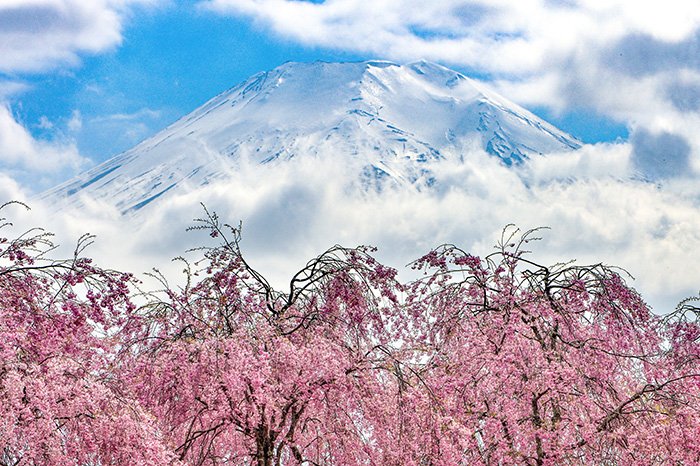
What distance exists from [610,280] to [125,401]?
306 inches

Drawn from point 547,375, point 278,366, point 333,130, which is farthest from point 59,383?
point 333,130

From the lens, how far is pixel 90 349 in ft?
36.6

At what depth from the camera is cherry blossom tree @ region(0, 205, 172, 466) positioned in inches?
336

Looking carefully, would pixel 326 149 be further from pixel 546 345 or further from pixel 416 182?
pixel 546 345

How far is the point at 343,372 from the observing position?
35.4 feet

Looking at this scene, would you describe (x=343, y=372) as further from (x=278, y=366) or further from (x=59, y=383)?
(x=59, y=383)

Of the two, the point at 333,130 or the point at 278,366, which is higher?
the point at 333,130

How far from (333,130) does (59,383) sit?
488ft

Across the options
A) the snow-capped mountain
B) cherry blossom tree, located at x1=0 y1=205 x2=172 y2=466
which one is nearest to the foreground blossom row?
cherry blossom tree, located at x1=0 y1=205 x2=172 y2=466

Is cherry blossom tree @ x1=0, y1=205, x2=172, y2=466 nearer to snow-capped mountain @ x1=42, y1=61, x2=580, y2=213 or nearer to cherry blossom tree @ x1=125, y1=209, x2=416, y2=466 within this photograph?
cherry blossom tree @ x1=125, y1=209, x2=416, y2=466

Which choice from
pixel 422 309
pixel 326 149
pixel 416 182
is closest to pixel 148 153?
pixel 326 149

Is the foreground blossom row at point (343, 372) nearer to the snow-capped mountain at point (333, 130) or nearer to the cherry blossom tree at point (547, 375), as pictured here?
the cherry blossom tree at point (547, 375)

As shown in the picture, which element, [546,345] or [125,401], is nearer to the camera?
[125,401]

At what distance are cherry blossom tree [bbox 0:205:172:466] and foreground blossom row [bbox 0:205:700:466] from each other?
2cm
